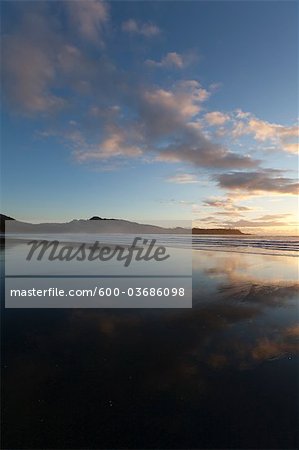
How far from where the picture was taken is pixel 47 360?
581 centimetres

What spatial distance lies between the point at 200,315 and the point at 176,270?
778 centimetres

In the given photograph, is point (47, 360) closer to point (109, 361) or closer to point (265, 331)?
point (109, 361)

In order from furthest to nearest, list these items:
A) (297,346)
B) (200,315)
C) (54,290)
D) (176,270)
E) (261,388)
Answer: (176,270) → (54,290) → (200,315) → (297,346) → (261,388)

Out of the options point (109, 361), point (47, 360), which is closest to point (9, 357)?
point (47, 360)

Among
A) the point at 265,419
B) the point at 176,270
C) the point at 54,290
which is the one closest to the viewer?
the point at 265,419

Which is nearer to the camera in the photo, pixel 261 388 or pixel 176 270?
pixel 261 388

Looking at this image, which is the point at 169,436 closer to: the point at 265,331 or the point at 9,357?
the point at 9,357

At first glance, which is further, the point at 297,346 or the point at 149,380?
the point at 297,346

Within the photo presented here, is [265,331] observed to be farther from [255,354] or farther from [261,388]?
[261,388]

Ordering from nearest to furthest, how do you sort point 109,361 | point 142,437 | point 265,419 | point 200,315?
point 142,437
point 265,419
point 109,361
point 200,315

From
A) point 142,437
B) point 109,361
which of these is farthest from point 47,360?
point 142,437

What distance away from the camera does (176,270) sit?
16.7m

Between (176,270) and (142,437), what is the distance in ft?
42.5

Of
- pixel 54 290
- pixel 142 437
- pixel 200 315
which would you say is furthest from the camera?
pixel 54 290
